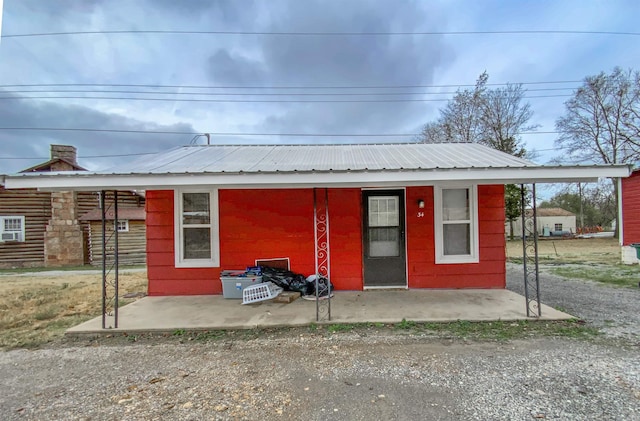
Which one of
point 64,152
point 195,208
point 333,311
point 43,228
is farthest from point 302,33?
point 43,228

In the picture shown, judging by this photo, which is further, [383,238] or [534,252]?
[383,238]

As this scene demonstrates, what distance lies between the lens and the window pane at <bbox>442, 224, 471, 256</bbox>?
621cm

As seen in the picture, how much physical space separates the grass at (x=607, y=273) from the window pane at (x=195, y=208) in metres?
8.75

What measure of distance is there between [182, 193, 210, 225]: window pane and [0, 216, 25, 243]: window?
14.4 meters

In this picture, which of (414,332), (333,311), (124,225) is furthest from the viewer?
(124,225)

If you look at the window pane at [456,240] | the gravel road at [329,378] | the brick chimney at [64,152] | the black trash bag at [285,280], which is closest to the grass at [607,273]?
the window pane at [456,240]

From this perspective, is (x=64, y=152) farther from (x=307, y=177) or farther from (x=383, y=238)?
(x=307, y=177)

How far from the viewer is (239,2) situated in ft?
39.3

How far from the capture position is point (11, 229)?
1504cm

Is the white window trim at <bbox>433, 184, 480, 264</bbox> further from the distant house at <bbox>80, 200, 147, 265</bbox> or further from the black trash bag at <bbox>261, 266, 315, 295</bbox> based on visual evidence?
the distant house at <bbox>80, 200, 147, 265</bbox>

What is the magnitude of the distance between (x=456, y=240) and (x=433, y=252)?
Result: 1.74 ft

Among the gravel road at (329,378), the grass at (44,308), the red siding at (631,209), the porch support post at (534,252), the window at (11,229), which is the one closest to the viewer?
the gravel road at (329,378)

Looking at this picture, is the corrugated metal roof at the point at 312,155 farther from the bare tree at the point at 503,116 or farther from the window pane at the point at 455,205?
the bare tree at the point at 503,116

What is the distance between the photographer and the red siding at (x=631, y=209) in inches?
483
